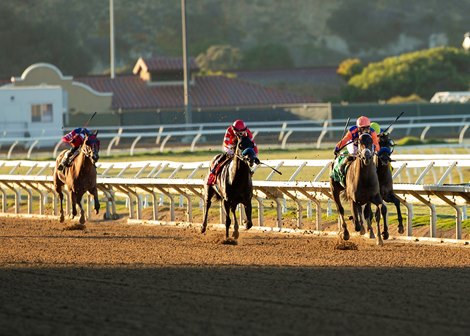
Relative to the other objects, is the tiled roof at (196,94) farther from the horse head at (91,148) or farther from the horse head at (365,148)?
the horse head at (365,148)

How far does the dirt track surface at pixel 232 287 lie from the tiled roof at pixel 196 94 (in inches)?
1478

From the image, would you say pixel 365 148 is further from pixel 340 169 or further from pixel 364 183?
pixel 340 169

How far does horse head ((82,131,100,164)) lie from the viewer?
19219mm

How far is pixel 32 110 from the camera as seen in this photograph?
4766 centimetres

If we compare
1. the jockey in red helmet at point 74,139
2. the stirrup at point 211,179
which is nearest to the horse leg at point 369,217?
the stirrup at point 211,179

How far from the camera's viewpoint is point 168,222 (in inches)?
773

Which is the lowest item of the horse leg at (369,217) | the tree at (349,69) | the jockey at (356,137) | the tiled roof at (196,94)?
the horse leg at (369,217)

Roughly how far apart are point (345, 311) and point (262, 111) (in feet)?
133

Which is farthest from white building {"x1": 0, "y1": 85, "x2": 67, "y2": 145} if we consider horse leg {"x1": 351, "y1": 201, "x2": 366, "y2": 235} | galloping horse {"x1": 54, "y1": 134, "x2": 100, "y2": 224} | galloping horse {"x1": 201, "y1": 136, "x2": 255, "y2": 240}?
horse leg {"x1": 351, "y1": 201, "x2": 366, "y2": 235}

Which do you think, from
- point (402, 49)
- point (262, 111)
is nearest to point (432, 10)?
point (402, 49)

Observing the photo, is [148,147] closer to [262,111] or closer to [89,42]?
[262,111]

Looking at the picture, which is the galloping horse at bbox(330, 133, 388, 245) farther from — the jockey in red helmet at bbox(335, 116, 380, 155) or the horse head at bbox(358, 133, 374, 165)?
the jockey in red helmet at bbox(335, 116, 380, 155)

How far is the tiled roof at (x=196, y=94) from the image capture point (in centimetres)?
5403

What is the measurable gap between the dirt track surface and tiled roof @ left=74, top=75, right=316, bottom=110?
37.5 metres
